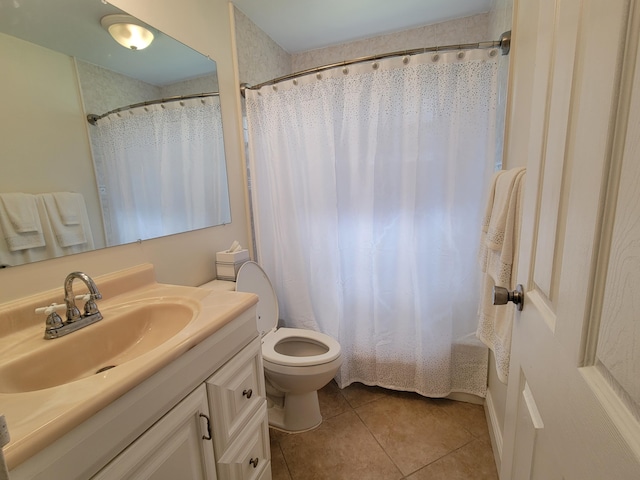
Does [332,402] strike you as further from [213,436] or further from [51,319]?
[51,319]

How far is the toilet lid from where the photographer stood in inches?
61.4

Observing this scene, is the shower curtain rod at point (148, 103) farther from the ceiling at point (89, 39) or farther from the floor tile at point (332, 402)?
the floor tile at point (332, 402)

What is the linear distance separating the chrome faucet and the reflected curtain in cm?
29

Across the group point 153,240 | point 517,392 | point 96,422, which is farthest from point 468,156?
point 96,422

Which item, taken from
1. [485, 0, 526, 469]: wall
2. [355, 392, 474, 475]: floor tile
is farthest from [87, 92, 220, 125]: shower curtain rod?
[355, 392, 474, 475]: floor tile

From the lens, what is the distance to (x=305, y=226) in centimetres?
177

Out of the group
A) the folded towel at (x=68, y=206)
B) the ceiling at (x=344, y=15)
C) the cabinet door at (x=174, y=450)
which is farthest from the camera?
the ceiling at (x=344, y=15)

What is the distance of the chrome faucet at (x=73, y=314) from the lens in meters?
0.80

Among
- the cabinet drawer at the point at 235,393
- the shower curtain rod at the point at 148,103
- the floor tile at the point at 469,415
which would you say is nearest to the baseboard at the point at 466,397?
the floor tile at the point at 469,415

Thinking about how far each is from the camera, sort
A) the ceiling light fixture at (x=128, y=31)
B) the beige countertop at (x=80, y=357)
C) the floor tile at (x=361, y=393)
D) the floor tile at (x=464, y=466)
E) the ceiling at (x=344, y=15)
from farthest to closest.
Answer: the floor tile at (x=361, y=393), the ceiling at (x=344, y=15), the floor tile at (x=464, y=466), the ceiling light fixture at (x=128, y=31), the beige countertop at (x=80, y=357)

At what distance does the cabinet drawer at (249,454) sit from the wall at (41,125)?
2.90 feet

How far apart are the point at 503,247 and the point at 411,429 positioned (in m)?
1.18

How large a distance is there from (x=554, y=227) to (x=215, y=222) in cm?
148

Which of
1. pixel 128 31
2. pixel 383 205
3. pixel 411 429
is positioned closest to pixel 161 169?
pixel 128 31
